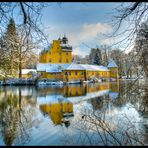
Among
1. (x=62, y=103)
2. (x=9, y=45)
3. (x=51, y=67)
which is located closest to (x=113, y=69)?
(x=51, y=67)

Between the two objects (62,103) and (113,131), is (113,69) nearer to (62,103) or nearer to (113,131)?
(62,103)

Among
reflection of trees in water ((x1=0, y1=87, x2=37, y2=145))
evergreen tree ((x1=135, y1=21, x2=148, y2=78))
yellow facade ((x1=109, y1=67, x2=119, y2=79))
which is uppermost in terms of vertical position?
yellow facade ((x1=109, y1=67, x2=119, y2=79))

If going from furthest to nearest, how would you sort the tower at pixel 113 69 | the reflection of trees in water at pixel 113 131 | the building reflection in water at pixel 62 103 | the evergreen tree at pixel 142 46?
the tower at pixel 113 69, the building reflection in water at pixel 62 103, the reflection of trees in water at pixel 113 131, the evergreen tree at pixel 142 46

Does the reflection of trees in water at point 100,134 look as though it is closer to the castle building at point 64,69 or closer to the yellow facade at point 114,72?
the castle building at point 64,69

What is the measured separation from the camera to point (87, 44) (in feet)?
11.5

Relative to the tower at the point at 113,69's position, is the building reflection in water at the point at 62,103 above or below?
below

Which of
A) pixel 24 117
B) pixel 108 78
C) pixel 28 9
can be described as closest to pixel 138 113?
pixel 24 117

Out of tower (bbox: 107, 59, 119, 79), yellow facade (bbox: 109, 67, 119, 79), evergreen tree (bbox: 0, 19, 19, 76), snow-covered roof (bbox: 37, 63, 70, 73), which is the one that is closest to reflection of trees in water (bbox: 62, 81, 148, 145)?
evergreen tree (bbox: 0, 19, 19, 76)

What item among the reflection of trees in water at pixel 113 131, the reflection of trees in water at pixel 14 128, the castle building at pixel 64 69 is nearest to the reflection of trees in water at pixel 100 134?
the reflection of trees in water at pixel 113 131

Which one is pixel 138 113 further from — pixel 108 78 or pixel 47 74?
pixel 108 78

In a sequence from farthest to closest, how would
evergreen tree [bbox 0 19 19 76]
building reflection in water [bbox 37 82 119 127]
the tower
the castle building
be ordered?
1. the tower
2. the castle building
3. building reflection in water [bbox 37 82 119 127]
4. evergreen tree [bbox 0 19 19 76]

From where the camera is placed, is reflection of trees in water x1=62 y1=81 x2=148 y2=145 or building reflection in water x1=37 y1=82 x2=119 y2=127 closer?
reflection of trees in water x1=62 y1=81 x2=148 y2=145

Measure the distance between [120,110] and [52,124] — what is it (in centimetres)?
313

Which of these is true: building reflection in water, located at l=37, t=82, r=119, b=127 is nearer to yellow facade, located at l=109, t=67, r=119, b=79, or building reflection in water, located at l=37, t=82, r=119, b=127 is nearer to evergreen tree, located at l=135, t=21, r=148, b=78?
evergreen tree, located at l=135, t=21, r=148, b=78
